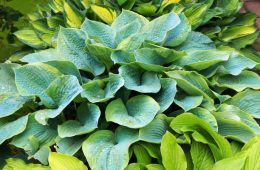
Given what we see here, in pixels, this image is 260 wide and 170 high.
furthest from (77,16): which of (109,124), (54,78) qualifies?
(109,124)

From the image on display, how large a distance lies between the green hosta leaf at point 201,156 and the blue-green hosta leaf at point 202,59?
1.14 feet

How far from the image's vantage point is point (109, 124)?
139 cm

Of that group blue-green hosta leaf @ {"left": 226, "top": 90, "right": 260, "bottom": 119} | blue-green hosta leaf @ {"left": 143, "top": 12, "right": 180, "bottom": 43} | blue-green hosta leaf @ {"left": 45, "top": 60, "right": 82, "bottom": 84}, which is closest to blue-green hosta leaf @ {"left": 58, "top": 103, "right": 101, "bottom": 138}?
blue-green hosta leaf @ {"left": 45, "top": 60, "right": 82, "bottom": 84}

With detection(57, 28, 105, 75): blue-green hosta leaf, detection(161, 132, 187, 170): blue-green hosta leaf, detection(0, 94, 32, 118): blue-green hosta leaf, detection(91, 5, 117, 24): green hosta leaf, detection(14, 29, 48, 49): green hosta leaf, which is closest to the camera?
detection(161, 132, 187, 170): blue-green hosta leaf

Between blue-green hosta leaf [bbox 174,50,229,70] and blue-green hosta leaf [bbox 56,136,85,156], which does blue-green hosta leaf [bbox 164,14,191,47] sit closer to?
blue-green hosta leaf [bbox 174,50,229,70]

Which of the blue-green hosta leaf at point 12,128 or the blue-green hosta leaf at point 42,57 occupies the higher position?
the blue-green hosta leaf at point 42,57

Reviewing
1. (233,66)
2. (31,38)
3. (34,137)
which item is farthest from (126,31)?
(31,38)

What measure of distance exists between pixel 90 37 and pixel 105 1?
1.75 feet

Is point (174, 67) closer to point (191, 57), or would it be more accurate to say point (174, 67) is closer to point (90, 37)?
point (191, 57)

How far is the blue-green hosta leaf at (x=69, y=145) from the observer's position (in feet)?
4.19

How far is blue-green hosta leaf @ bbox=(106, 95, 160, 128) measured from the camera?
1.24 metres

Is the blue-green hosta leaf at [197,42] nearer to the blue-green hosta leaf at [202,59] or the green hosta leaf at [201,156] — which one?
the blue-green hosta leaf at [202,59]

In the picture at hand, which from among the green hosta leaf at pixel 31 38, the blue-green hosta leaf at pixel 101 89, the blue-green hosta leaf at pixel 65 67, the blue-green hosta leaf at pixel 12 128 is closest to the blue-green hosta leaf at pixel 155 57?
the blue-green hosta leaf at pixel 101 89

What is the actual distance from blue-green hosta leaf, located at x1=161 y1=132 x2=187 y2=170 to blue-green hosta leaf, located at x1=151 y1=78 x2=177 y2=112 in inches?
7.2
